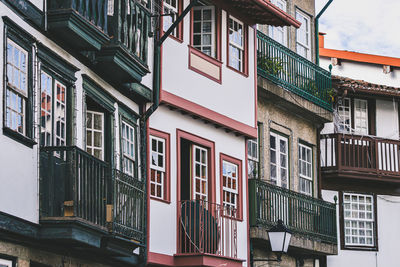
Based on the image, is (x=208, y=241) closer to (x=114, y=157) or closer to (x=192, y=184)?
(x=192, y=184)

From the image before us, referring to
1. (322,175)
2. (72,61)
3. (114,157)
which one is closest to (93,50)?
(72,61)


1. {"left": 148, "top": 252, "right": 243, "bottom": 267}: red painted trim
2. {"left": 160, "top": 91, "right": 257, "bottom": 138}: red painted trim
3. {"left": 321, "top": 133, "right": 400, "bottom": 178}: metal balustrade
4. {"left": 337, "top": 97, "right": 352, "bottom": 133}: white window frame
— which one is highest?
{"left": 337, "top": 97, "right": 352, "bottom": 133}: white window frame

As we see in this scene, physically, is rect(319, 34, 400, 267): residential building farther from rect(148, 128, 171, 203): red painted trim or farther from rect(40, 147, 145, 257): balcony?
rect(40, 147, 145, 257): balcony

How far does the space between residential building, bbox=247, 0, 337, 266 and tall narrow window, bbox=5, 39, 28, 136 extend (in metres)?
9.90

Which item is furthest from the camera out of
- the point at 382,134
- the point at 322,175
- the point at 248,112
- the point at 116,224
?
the point at 382,134

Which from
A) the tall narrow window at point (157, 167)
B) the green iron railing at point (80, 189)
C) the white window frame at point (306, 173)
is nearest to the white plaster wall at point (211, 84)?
the tall narrow window at point (157, 167)

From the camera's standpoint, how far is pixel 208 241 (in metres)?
21.8

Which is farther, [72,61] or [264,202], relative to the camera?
[264,202]

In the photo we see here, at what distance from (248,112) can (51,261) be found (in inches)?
359

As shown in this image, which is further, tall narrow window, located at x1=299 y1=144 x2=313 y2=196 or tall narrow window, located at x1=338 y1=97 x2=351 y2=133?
tall narrow window, located at x1=338 y1=97 x2=351 y2=133

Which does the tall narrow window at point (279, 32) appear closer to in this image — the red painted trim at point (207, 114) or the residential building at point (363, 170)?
the residential building at point (363, 170)

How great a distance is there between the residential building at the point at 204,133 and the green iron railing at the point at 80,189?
3068 mm

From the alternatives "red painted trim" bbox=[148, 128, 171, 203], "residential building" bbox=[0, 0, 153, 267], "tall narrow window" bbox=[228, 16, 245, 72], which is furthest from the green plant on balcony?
"residential building" bbox=[0, 0, 153, 267]

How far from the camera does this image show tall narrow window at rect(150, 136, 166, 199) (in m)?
21.2
